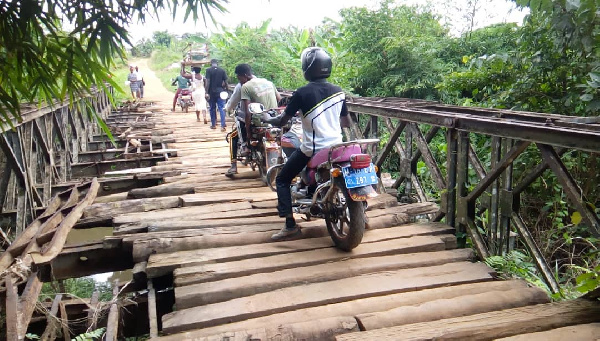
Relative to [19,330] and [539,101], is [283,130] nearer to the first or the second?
[539,101]

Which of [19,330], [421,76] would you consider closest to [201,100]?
[421,76]

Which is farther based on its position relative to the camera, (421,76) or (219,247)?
(421,76)

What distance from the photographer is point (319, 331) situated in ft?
8.57

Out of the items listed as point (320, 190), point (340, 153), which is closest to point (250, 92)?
point (320, 190)

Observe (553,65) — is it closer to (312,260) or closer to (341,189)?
(341,189)

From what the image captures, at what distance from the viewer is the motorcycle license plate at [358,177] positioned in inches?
130

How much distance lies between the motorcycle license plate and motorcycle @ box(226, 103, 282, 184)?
1.93m

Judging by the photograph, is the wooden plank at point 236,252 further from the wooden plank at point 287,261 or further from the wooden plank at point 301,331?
the wooden plank at point 301,331

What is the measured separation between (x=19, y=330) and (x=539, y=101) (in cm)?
578

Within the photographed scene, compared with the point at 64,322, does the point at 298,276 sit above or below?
above

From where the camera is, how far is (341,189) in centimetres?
351

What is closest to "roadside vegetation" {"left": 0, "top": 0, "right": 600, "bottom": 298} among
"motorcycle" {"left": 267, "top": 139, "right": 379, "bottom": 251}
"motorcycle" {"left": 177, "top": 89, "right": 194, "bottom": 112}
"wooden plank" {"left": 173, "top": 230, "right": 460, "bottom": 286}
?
"wooden plank" {"left": 173, "top": 230, "right": 460, "bottom": 286}

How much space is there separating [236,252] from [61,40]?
2017 mm

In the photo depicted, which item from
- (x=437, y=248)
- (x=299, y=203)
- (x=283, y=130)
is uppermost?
(x=283, y=130)
